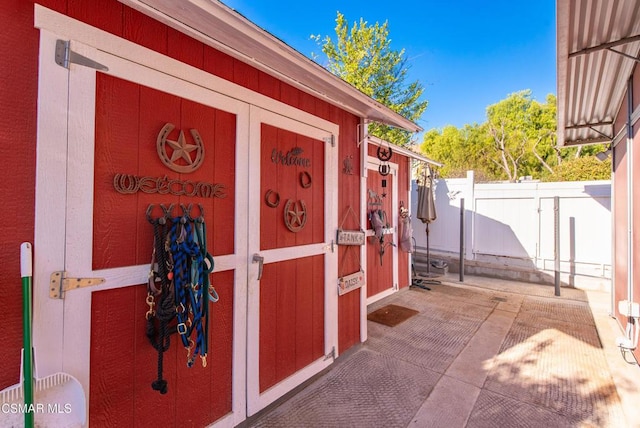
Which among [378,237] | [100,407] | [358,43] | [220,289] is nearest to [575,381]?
[378,237]

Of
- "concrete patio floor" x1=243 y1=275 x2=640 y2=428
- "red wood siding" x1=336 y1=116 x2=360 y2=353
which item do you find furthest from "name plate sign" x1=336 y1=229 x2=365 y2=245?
"concrete patio floor" x1=243 y1=275 x2=640 y2=428

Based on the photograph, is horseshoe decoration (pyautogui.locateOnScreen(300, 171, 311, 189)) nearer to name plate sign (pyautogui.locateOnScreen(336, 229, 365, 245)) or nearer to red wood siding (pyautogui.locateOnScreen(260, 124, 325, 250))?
red wood siding (pyautogui.locateOnScreen(260, 124, 325, 250))

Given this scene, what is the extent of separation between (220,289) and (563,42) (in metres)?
3.32

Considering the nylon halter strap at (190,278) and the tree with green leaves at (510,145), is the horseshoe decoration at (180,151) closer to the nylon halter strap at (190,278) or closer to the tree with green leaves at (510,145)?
the nylon halter strap at (190,278)

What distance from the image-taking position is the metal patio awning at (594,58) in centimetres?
223

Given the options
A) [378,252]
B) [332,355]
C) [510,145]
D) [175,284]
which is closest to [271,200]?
[175,284]

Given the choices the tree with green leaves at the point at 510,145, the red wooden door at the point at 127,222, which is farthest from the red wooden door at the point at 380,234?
the tree with green leaves at the point at 510,145

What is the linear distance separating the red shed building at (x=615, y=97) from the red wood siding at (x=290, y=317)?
2690mm

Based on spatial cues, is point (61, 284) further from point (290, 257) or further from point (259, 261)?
point (290, 257)

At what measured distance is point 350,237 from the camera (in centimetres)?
304

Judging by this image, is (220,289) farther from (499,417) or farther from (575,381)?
(575,381)

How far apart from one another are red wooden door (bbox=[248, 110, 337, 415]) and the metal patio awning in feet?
6.86

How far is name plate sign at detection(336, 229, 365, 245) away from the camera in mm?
2930

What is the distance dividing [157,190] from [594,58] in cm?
404
